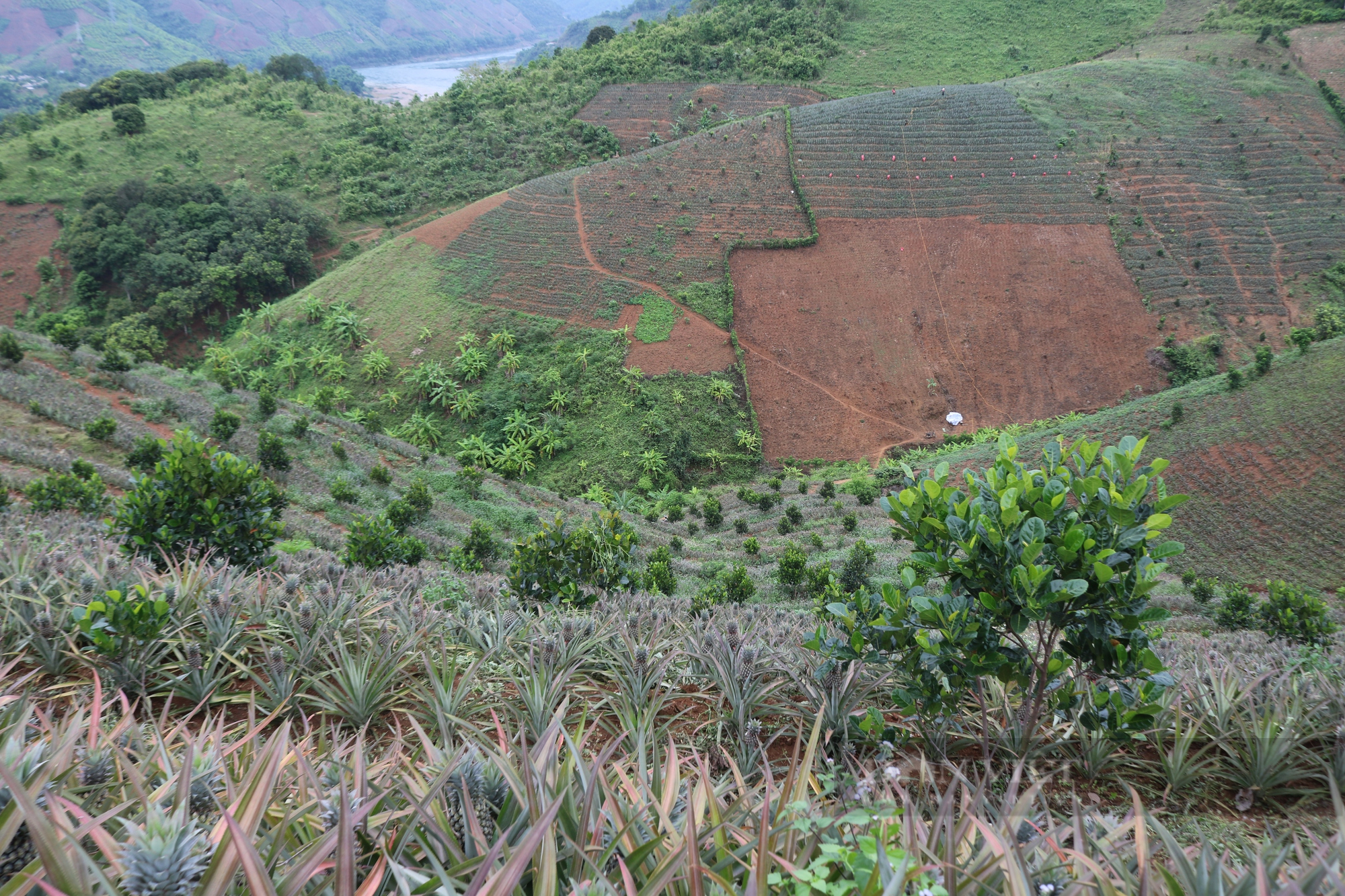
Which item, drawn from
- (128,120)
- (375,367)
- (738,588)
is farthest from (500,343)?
(128,120)

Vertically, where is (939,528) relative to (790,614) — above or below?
above

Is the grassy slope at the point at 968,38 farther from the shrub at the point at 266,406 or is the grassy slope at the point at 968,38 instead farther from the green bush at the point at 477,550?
the green bush at the point at 477,550

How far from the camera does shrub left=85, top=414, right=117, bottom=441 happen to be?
13.5 m

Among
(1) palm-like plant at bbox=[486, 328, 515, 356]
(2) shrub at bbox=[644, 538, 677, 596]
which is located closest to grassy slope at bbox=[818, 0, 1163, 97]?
(1) palm-like plant at bbox=[486, 328, 515, 356]

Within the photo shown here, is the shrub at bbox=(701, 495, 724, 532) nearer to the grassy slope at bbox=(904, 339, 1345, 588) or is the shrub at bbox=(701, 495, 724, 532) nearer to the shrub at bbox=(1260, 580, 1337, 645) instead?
the grassy slope at bbox=(904, 339, 1345, 588)

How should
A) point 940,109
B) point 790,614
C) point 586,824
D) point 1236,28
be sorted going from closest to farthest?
point 586,824 → point 790,614 → point 940,109 → point 1236,28

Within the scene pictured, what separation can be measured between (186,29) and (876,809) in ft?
530

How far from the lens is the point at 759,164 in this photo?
31375 millimetres

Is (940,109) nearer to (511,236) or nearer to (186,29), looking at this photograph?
(511,236)

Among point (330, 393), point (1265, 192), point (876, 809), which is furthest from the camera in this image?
point (1265, 192)

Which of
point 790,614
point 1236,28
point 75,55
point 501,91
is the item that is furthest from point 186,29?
point 790,614

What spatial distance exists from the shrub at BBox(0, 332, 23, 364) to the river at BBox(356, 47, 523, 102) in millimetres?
88060

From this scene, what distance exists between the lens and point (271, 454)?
48.2 ft

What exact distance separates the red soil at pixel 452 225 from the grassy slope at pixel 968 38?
23.3m
